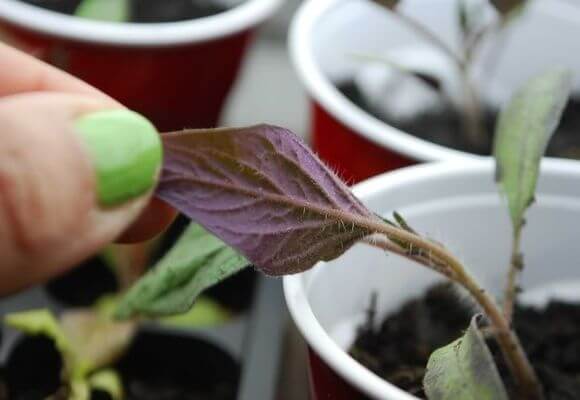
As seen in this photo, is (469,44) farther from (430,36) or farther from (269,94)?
(269,94)

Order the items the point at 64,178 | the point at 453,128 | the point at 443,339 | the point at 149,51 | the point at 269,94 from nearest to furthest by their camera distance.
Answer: the point at 64,178, the point at 443,339, the point at 149,51, the point at 453,128, the point at 269,94

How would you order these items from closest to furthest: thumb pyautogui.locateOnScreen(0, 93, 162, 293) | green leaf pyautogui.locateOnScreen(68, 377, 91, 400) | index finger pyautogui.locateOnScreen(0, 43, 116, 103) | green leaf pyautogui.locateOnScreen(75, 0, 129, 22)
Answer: thumb pyautogui.locateOnScreen(0, 93, 162, 293)
index finger pyautogui.locateOnScreen(0, 43, 116, 103)
green leaf pyautogui.locateOnScreen(68, 377, 91, 400)
green leaf pyautogui.locateOnScreen(75, 0, 129, 22)

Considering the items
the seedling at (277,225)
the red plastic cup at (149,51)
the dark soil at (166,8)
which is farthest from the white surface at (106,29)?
the seedling at (277,225)

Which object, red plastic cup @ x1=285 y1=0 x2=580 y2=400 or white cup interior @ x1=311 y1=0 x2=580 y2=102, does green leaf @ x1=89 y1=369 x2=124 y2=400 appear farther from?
white cup interior @ x1=311 y1=0 x2=580 y2=102

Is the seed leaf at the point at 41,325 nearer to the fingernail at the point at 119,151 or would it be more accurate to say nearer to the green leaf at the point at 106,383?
the green leaf at the point at 106,383

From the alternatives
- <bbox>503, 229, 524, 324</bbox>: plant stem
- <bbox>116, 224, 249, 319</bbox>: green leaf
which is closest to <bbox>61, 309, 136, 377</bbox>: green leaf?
<bbox>116, 224, 249, 319</bbox>: green leaf

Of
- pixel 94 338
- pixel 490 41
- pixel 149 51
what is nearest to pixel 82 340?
pixel 94 338
